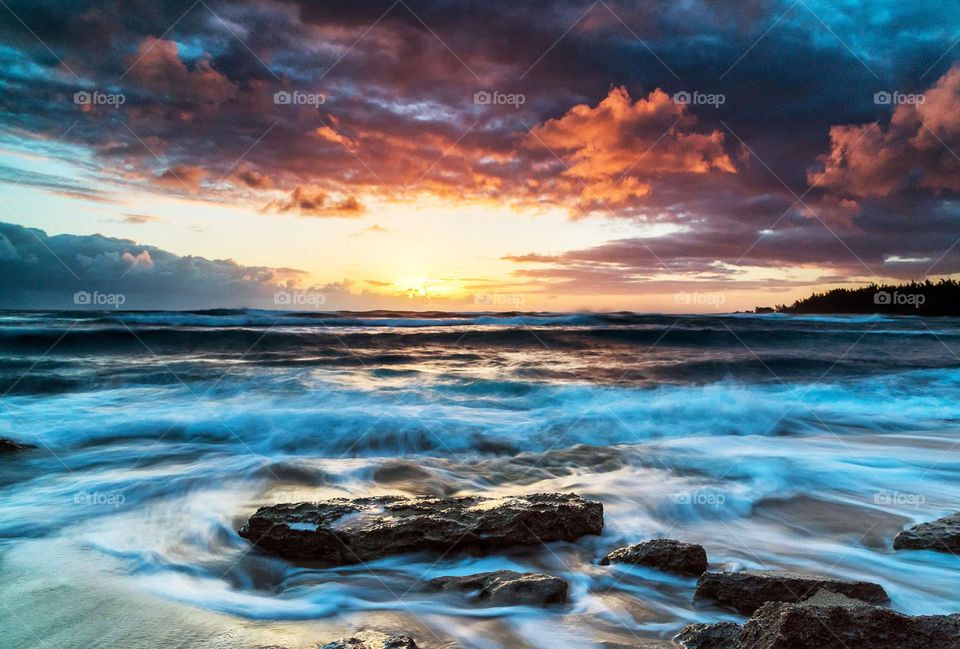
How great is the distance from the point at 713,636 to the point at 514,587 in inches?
45.9

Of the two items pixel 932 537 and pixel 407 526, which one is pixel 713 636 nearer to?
pixel 407 526

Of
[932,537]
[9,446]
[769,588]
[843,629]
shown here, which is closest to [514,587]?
[769,588]

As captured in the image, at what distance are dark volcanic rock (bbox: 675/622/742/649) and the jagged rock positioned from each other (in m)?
1.35

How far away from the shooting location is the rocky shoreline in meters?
2.26

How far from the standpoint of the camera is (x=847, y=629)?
2225 millimetres

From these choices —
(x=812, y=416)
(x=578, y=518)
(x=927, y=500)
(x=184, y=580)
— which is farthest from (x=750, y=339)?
(x=184, y=580)

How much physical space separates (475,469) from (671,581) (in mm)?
3922

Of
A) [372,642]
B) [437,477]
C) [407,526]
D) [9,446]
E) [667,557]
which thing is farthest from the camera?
[9,446]

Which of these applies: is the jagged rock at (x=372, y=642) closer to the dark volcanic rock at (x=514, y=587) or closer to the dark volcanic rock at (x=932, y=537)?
the dark volcanic rock at (x=514, y=587)

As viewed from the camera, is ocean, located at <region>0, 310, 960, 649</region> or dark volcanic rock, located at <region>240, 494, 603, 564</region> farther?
dark volcanic rock, located at <region>240, 494, 603, 564</region>

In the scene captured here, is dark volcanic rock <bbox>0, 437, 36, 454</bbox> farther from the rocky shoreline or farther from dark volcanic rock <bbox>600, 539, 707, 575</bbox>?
dark volcanic rock <bbox>600, 539, 707, 575</bbox>

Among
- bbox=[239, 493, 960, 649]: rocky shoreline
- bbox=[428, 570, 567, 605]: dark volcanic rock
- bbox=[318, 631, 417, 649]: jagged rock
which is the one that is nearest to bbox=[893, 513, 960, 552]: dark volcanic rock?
bbox=[239, 493, 960, 649]: rocky shoreline

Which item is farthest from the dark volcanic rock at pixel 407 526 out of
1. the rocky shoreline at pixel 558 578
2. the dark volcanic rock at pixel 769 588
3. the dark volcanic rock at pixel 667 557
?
the dark volcanic rock at pixel 769 588

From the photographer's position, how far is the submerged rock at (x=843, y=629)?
2174 millimetres
